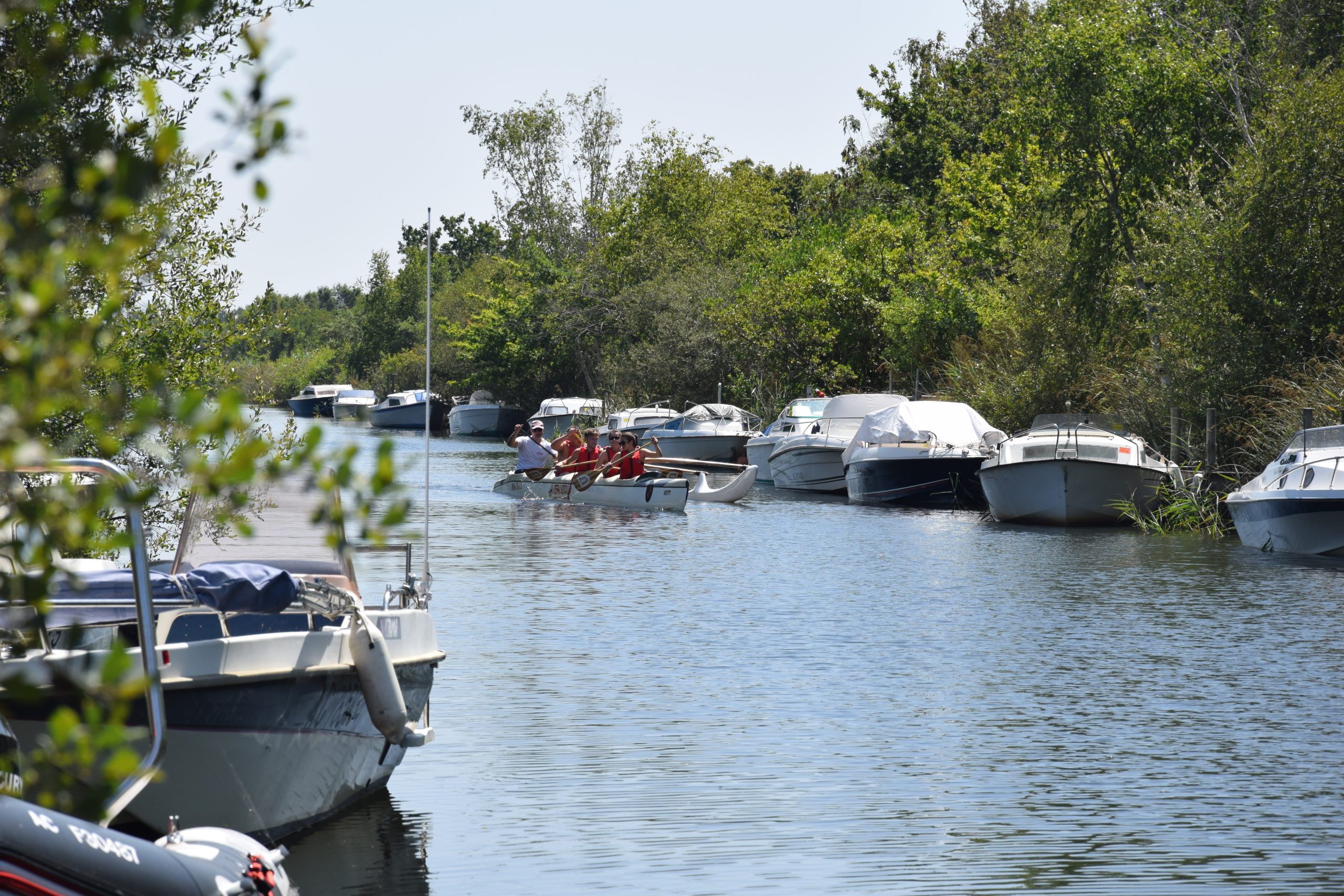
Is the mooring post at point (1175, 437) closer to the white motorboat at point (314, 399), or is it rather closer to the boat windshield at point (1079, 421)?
the boat windshield at point (1079, 421)

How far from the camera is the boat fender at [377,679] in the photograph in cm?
Answer: 826

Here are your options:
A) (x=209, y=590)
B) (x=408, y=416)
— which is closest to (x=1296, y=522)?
(x=209, y=590)

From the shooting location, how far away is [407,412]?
90.1 m

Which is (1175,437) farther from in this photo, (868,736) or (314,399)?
(314,399)

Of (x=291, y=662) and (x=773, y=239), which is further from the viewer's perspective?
(x=773, y=239)

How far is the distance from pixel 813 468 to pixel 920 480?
18.2ft

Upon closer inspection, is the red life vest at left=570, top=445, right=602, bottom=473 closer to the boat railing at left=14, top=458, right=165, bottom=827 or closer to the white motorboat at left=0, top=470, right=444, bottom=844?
the white motorboat at left=0, top=470, right=444, bottom=844

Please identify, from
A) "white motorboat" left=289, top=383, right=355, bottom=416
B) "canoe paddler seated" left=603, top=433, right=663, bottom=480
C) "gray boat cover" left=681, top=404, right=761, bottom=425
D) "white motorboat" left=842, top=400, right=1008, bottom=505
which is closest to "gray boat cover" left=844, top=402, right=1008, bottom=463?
"white motorboat" left=842, top=400, right=1008, bottom=505

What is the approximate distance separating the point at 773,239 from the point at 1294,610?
5272cm

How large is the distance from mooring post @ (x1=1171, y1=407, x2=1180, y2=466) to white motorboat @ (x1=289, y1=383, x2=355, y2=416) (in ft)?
247

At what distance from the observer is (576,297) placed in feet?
227

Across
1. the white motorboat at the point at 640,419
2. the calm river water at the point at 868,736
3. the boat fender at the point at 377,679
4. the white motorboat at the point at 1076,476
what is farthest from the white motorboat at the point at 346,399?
the boat fender at the point at 377,679

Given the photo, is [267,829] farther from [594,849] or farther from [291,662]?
[594,849]

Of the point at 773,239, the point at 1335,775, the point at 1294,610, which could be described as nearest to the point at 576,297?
the point at 773,239
